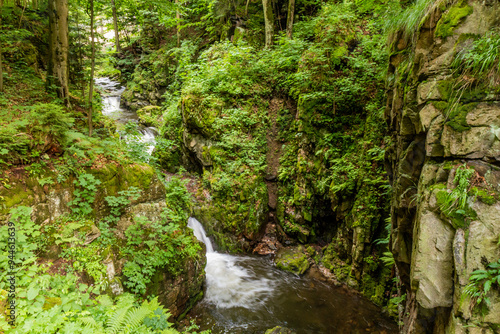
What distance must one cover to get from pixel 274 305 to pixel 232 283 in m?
1.44

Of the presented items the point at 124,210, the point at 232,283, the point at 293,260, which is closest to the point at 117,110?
the point at 124,210

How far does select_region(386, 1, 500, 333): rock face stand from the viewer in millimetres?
2727

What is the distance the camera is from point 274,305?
671 cm

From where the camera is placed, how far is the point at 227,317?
612cm

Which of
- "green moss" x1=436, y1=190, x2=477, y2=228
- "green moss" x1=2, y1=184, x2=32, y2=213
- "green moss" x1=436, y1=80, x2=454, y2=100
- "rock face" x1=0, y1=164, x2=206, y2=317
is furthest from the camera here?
"rock face" x1=0, y1=164, x2=206, y2=317

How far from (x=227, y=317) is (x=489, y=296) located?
542 cm

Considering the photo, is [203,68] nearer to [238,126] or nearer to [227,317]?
[238,126]

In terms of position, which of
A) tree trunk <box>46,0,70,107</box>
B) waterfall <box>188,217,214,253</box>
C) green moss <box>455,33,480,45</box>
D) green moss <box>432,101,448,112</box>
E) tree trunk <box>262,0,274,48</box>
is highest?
tree trunk <box>262,0,274,48</box>

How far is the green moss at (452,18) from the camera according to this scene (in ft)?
10.7

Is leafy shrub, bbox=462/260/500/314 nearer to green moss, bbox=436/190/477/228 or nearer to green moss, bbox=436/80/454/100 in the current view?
green moss, bbox=436/190/477/228

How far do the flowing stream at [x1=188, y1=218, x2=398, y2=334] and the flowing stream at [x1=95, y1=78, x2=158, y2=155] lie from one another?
7301mm

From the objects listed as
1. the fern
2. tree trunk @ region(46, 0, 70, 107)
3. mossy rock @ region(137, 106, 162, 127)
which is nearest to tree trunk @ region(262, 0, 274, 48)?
mossy rock @ region(137, 106, 162, 127)

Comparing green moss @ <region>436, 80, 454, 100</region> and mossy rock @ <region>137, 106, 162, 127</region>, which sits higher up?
mossy rock @ <region>137, 106, 162, 127</region>

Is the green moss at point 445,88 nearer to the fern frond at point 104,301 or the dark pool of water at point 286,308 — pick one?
the dark pool of water at point 286,308
